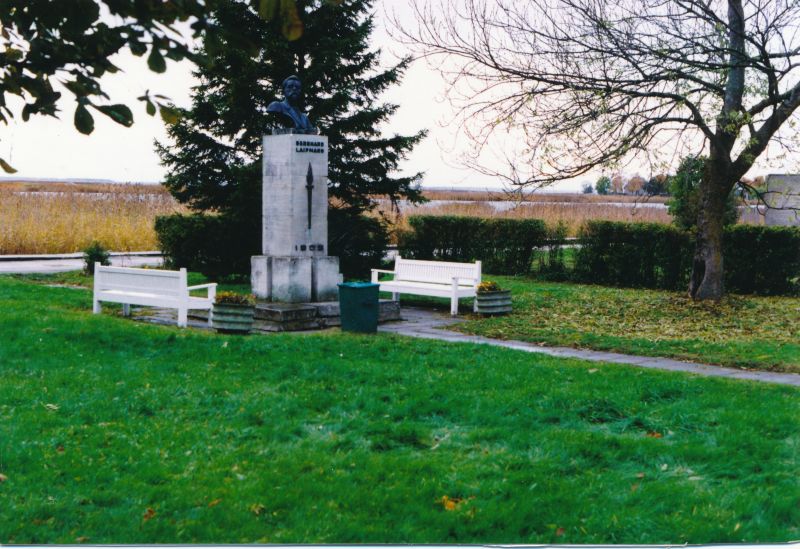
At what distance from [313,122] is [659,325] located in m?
7.44

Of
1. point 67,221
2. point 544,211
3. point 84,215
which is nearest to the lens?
point 84,215

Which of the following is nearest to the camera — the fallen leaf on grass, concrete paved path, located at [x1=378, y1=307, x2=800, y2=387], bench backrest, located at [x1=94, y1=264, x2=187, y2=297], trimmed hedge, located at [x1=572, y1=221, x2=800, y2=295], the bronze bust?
the fallen leaf on grass

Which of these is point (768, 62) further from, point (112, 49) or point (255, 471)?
point (112, 49)

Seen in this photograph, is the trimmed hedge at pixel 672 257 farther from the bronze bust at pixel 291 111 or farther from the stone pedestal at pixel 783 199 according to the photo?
the bronze bust at pixel 291 111

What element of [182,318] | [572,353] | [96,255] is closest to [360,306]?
[182,318]

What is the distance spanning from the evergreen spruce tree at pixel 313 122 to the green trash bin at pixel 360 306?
562 cm

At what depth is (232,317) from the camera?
1013cm

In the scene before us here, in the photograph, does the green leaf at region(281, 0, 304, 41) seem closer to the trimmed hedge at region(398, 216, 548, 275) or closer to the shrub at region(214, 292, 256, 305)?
the shrub at region(214, 292, 256, 305)

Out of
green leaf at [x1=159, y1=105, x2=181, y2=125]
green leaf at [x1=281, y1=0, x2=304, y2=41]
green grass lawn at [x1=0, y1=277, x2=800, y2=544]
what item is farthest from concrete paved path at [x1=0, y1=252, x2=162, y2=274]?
green leaf at [x1=281, y1=0, x2=304, y2=41]

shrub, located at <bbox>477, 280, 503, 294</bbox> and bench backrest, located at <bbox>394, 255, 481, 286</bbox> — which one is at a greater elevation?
bench backrest, located at <bbox>394, 255, 481, 286</bbox>

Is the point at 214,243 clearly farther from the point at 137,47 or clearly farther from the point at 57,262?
the point at 137,47

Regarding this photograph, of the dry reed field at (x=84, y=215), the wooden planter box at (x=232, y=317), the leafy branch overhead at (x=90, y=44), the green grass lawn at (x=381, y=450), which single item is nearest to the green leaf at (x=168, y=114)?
the leafy branch overhead at (x=90, y=44)

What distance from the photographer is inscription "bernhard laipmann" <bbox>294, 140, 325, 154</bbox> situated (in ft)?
38.4

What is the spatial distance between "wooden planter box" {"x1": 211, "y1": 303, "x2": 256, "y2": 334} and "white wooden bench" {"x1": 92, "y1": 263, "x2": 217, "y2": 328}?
0.93ft
